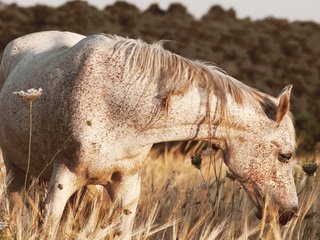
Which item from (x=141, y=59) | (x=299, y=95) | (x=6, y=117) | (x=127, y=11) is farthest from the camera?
(x=127, y=11)

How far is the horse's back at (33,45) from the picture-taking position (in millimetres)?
5613

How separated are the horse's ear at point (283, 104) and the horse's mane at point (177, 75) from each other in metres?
0.06

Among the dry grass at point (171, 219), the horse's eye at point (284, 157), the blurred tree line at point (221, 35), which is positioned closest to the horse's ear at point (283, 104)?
the horse's eye at point (284, 157)

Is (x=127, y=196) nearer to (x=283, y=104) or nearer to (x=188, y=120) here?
(x=188, y=120)

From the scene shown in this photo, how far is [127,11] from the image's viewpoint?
3731 centimetres

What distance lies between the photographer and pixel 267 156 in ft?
14.8

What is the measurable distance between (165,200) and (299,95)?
66.5 feet

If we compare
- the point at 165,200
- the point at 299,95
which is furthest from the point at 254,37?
the point at 165,200

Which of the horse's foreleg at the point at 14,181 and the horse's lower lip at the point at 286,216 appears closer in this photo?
the horse's lower lip at the point at 286,216

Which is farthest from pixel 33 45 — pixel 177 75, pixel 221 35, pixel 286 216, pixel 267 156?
pixel 221 35

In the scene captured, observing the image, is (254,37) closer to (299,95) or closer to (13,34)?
(299,95)

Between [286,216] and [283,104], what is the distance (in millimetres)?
669

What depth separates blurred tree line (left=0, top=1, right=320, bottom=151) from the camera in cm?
2736

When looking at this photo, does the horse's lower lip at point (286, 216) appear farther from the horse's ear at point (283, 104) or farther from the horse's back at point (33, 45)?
the horse's back at point (33, 45)
